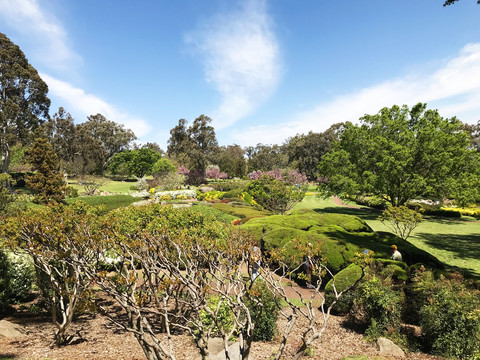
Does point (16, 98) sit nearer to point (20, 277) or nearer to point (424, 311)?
point (20, 277)

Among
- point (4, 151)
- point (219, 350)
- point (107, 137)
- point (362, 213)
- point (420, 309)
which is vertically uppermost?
point (107, 137)

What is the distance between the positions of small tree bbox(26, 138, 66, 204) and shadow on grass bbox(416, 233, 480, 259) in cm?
3593

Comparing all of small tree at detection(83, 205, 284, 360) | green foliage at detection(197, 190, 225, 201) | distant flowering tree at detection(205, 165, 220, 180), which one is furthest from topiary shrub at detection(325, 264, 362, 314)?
distant flowering tree at detection(205, 165, 220, 180)

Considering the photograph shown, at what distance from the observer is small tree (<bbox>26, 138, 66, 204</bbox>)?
97.0ft

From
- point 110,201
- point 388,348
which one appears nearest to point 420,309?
point 388,348

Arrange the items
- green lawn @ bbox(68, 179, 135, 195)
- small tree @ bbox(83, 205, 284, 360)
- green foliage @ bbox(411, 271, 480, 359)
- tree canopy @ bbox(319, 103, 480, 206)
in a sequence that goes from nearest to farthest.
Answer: small tree @ bbox(83, 205, 284, 360) → green foliage @ bbox(411, 271, 480, 359) → tree canopy @ bbox(319, 103, 480, 206) → green lawn @ bbox(68, 179, 135, 195)

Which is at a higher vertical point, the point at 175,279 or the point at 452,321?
the point at 175,279

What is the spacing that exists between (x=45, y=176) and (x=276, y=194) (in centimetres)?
2707

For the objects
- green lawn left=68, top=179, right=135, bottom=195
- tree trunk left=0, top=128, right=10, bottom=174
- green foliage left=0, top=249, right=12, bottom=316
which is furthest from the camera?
green lawn left=68, top=179, right=135, bottom=195

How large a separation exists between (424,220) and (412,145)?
766 cm

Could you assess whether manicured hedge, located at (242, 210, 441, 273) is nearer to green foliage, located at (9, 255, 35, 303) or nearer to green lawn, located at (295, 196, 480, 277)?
green lawn, located at (295, 196, 480, 277)

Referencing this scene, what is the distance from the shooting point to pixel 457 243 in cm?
1784

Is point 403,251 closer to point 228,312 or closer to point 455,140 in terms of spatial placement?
point 228,312

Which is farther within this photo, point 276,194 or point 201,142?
point 201,142
